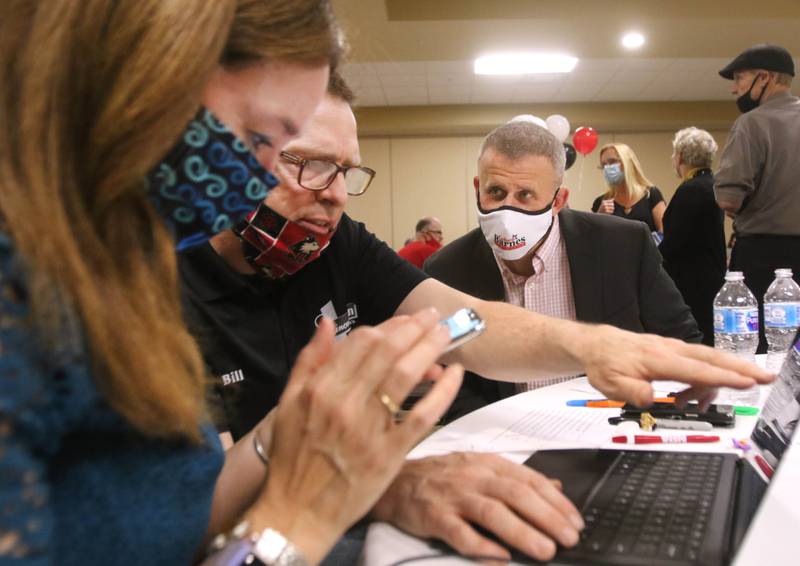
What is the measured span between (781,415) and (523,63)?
5102 millimetres

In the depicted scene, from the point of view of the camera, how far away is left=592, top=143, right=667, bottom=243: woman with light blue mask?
158 inches

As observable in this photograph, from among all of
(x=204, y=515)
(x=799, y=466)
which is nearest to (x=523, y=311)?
(x=799, y=466)

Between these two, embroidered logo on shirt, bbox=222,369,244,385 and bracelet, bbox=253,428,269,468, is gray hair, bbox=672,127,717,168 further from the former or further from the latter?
bracelet, bbox=253,428,269,468

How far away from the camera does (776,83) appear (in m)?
2.69

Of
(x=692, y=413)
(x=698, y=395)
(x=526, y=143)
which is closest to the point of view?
(x=698, y=395)

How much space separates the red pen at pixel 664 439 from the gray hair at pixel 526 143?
39.1 inches

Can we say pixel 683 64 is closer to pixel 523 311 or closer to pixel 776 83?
pixel 776 83

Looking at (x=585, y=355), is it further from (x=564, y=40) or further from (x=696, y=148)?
(x=564, y=40)

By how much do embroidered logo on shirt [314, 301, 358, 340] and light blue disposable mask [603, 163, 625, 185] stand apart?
3.25 metres

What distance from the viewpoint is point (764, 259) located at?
2.57 m

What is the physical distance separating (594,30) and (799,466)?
14.5ft

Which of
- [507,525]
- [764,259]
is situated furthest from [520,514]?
[764,259]

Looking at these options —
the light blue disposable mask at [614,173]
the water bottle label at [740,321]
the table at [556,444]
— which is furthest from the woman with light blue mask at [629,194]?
the table at [556,444]

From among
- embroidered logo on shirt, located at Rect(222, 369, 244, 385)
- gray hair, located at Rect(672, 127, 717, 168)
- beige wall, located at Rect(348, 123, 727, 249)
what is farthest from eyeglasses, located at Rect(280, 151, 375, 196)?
beige wall, located at Rect(348, 123, 727, 249)
